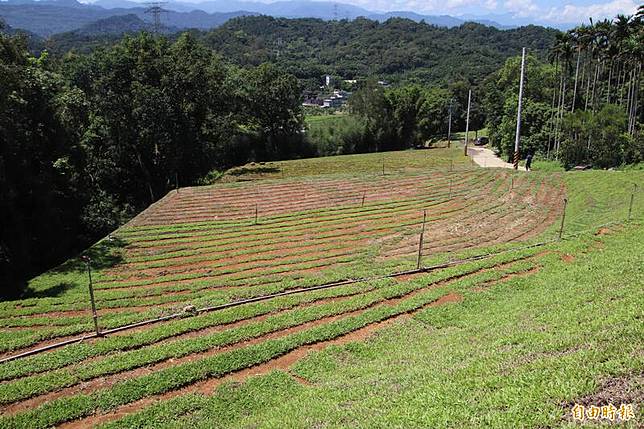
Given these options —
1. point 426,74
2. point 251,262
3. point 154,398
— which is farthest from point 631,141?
point 426,74

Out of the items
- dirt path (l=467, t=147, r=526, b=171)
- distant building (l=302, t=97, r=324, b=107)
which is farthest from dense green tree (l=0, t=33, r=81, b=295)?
distant building (l=302, t=97, r=324, b=107)

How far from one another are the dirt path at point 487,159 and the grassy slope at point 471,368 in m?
33.0

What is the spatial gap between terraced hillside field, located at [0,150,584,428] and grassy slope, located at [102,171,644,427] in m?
0.71

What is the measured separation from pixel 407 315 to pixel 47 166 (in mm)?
20856

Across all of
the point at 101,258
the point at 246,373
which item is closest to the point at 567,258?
the point at 246,373

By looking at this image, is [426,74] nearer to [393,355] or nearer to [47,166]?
[47,166]

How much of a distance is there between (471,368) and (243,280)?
1005 centimetres

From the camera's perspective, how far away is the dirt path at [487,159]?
4572 centimetres

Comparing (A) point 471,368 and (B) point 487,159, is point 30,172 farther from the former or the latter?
(B) point 487,159

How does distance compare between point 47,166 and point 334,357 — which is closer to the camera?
point 334,357

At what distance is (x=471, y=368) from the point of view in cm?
782

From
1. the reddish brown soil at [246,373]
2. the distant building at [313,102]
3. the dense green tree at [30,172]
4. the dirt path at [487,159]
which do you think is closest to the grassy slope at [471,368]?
the reddish brown soil at [246,373]

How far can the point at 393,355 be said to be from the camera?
9.85m

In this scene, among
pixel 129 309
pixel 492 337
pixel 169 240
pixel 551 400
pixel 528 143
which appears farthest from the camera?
pixel 528 143
